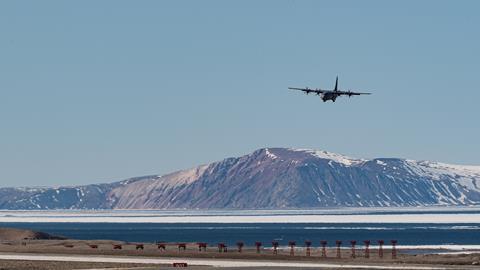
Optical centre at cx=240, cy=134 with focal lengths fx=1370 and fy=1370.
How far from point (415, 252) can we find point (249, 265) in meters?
37.8

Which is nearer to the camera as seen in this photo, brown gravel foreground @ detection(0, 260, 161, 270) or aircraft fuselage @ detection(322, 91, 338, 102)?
brown gravel foreground @ detection(0, 260, 161, 270)

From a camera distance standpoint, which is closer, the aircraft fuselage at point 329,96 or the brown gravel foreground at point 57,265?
the brown gravel foreground at point 57,265

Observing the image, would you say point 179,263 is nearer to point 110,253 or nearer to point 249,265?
point 249,265

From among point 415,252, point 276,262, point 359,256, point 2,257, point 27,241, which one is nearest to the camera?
point 276,262

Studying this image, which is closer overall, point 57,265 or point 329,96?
point 57,265

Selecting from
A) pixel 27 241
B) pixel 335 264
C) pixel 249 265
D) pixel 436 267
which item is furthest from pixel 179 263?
pixel 27 241

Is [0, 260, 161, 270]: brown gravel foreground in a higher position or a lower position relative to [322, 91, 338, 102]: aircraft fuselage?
lower

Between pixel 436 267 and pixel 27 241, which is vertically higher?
pixel 436 267

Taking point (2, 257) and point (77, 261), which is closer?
point (77, 261)

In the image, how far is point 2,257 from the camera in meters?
110

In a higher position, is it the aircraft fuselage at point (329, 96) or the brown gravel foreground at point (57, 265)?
the aircraft fuselage at point (329, 96)

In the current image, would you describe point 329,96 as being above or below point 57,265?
above

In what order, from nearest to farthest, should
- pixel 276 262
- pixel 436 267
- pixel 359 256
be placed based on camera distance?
pixel 436 267, pixel 276 262, pixel 359 256

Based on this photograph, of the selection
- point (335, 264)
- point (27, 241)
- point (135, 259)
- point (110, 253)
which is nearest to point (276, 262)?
point (335, 264)
